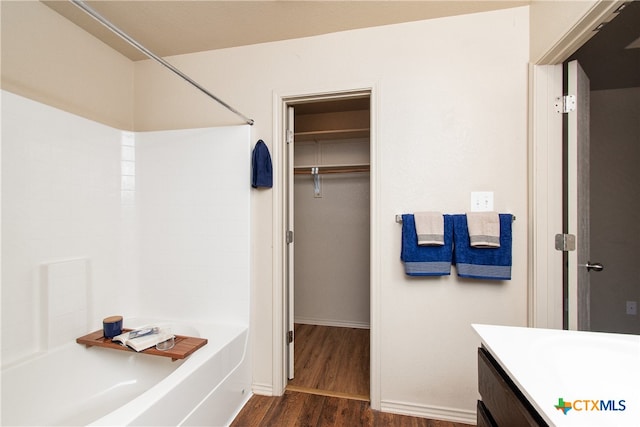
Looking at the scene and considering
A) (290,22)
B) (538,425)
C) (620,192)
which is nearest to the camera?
(538,425)

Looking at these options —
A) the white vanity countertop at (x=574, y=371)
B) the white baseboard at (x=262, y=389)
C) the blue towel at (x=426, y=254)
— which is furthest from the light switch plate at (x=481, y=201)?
the white baseboard at (x=262, y=389)

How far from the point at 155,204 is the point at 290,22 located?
1.58 metres

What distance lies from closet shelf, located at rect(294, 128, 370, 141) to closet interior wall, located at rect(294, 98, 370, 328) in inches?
1.8

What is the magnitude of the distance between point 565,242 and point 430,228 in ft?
2.19

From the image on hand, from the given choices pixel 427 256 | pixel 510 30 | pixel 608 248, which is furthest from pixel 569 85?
pixel 608 248

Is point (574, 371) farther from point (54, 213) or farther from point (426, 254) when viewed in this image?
point (54, 213)

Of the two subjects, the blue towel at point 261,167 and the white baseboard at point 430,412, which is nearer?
the white baseboard at point 430,412

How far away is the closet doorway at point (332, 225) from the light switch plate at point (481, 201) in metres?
1.28

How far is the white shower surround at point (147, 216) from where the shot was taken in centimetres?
152

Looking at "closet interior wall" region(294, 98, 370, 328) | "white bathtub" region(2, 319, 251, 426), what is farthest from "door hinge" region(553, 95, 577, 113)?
"white bathtub" region(2, 319, 251, 426)

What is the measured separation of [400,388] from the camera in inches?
65.2

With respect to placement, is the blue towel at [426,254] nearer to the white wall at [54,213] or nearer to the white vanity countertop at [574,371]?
the white vanity countertop at [574,371]

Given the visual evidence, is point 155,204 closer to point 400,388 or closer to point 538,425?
point 400,388

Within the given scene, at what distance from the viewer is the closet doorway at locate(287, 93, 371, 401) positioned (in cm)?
281
